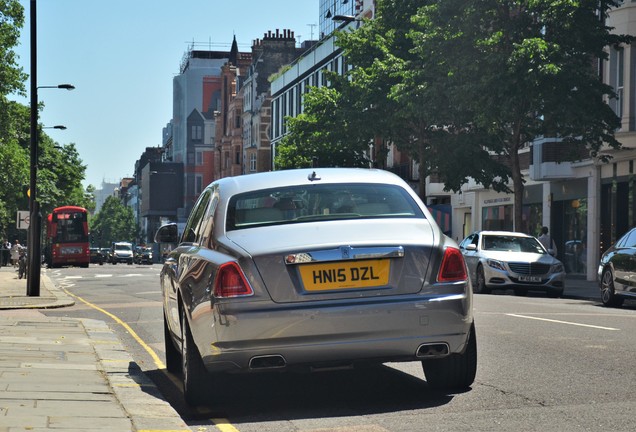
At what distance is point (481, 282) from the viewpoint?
29016 mm

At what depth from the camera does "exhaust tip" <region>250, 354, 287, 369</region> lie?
7773 mm

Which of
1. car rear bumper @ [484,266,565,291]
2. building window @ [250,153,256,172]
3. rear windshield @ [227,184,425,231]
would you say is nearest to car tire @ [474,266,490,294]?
car rear bumper @ [484,266,565,291]

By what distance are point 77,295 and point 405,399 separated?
24.1 m

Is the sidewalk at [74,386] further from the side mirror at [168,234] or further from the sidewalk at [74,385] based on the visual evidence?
the side mirror at [168,234]

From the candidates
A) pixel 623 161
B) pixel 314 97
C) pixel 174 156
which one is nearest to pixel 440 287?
pixel 623 161

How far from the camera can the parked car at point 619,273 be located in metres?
21.8

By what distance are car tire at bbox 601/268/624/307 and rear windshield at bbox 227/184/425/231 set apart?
14601 mm

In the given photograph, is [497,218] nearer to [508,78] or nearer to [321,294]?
[508,78]

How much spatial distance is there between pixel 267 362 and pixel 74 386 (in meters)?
1.96

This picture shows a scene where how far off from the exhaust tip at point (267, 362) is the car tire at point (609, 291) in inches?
618

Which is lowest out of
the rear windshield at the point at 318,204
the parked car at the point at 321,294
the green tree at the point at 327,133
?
the parked car at the point at 321,294

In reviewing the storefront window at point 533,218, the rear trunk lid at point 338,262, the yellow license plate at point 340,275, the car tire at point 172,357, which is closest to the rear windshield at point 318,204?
the rear trunk lid at point 338,262

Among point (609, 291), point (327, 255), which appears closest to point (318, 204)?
point (327, 255)

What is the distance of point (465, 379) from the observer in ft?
28.1
